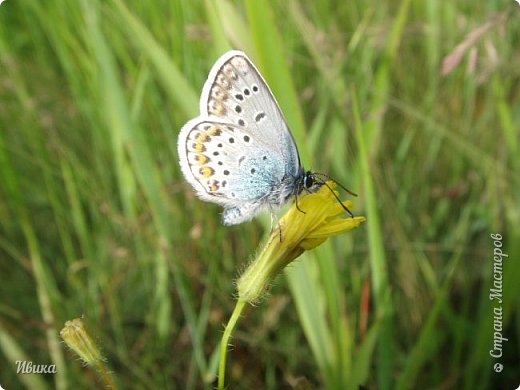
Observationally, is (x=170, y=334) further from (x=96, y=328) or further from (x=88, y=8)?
(x=88, y=8)

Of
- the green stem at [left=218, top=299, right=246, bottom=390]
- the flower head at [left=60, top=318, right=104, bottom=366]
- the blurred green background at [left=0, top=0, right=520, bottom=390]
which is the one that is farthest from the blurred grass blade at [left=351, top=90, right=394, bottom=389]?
the flower head at [left=60, top=318, right=104, bottom=366]

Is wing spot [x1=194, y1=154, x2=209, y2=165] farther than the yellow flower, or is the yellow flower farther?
wing spot [x1=194, y1=154, x2=209, y2=165]

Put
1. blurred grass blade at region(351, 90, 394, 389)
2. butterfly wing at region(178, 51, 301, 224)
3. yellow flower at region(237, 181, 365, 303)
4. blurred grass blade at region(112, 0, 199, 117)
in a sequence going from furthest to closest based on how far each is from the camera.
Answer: blurred grass blade at region(112, 0, 199, 117) → blurred grass blade at region(351, 90, 394, 389) → butterfly wing at region(178, 51, 301, 224) → yellow flower at region(237, 181, 365, 303)

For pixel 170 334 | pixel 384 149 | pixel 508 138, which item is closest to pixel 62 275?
pixel 170 334

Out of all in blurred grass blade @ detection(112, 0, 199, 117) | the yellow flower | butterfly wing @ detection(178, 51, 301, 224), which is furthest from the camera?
blurred grass blade @ detection(112, 0, 199, 117)

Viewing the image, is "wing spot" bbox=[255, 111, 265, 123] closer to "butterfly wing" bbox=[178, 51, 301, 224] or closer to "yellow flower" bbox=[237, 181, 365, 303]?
"butterfly wing" bbox=[178, 51, 301, 224]

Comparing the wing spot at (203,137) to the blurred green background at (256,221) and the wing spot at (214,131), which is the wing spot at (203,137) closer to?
the wing spot at (214,131)

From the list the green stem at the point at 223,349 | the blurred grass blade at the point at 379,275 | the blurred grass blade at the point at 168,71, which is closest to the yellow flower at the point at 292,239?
the green stem at the point at 223,349

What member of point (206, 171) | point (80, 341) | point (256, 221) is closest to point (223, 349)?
point (80, 341)

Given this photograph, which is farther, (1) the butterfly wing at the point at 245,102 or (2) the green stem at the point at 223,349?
(1) the butterfly wing at the point at 245,102

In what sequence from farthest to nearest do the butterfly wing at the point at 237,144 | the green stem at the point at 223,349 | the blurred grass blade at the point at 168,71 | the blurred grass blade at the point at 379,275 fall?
the blurred grass blade at the point at 168,71 → the blurred grass blade at the point at 379,275 → the butterfly wing at the point at 237,144 → the green stem at the point at 223,349
